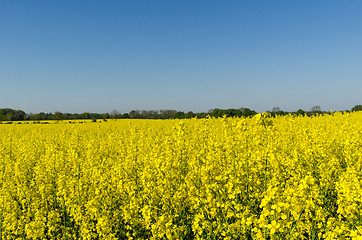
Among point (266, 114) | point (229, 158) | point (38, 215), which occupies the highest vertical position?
point (266, 114)

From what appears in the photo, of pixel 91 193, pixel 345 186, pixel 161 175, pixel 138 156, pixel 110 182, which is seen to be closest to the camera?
pixel 345 186

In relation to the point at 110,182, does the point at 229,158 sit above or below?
above

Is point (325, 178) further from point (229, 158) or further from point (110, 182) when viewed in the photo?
point (110, 182)

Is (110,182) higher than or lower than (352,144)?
lower

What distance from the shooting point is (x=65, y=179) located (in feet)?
18.2

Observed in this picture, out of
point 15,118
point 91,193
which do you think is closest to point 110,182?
point 91,193

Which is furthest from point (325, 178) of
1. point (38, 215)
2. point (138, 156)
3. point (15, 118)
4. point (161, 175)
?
point (15, 118)

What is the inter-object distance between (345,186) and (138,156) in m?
4.68

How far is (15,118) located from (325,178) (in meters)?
64.7

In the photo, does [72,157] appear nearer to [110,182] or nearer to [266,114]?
[110,182]

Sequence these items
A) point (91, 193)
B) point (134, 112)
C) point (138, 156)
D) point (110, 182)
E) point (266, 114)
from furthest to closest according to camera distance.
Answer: point (134, 112) → point (138, 156) → point (110, 182) → point (91, 193) → point (266, 114)

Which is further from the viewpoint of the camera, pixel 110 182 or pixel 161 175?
pixel 110 182

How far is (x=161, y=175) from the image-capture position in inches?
172

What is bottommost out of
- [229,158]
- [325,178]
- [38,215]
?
[38,215]
